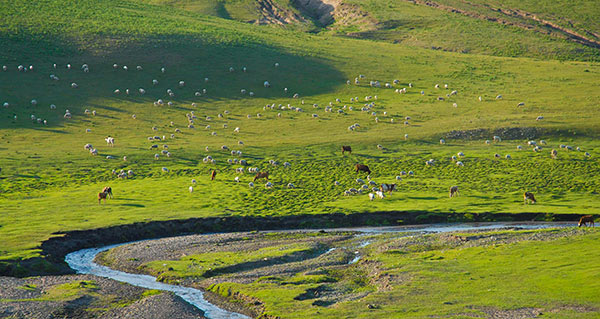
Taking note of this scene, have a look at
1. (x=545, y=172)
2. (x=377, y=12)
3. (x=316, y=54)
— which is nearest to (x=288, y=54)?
(x=316, y=54)

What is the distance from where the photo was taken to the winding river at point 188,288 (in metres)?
31.1

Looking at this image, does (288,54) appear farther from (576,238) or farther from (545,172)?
(576,238)

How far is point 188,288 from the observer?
34281 millimetres

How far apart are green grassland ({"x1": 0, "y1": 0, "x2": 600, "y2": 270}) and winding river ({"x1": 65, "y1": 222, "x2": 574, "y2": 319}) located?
2.60 metres

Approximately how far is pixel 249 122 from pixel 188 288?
48.1m

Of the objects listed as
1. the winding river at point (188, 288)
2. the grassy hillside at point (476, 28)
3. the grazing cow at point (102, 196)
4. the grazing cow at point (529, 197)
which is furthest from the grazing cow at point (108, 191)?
the grassy hillside at point (476, 28)

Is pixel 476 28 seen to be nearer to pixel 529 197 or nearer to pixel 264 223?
pixel 529 197

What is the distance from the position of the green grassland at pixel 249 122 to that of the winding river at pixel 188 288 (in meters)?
2.60

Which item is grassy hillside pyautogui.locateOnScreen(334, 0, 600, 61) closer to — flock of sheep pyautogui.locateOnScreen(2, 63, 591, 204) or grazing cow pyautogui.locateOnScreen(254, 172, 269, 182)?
flock of sheep pyautogui.locateOnScreen(2, 63, 591, 204)

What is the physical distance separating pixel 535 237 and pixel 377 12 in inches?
4279

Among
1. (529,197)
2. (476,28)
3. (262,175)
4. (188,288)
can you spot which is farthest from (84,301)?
(476,28)

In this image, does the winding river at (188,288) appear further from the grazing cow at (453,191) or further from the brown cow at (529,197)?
the grazing cow at (453,191)

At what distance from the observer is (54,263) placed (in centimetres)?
3844

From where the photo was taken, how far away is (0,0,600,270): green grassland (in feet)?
172
